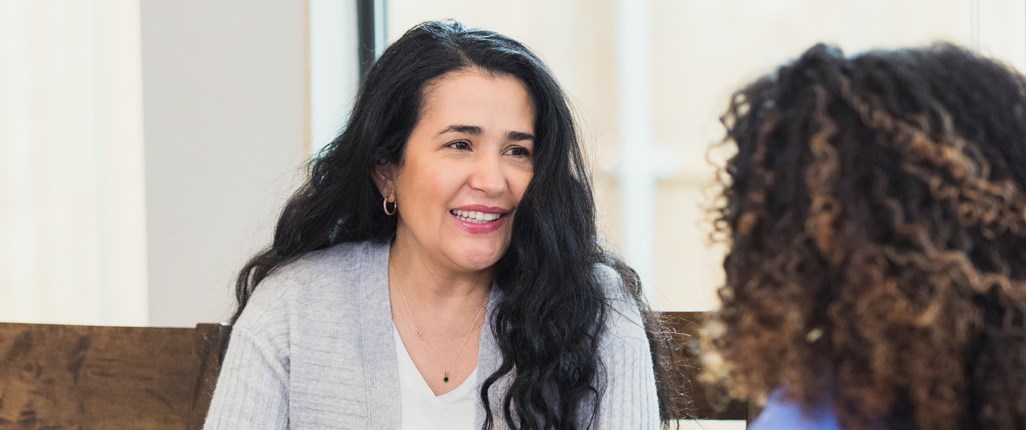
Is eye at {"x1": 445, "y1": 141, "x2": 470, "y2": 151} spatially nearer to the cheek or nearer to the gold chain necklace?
the cheek

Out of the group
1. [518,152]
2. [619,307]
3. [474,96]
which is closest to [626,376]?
[619,307]

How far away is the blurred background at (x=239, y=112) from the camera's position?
2871 millimetres

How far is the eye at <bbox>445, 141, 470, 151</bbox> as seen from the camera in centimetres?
189

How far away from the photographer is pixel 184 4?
9.40ft

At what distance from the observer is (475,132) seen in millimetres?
1869

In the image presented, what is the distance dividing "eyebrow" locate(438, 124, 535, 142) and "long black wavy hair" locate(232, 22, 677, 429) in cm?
4

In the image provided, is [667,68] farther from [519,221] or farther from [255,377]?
[255,377]

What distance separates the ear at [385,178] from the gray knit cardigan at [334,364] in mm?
181

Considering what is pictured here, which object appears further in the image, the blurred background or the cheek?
the blurred background

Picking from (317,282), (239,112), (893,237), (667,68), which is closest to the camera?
(893,237)

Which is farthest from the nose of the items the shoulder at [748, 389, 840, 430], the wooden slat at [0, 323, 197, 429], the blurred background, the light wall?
the light wall

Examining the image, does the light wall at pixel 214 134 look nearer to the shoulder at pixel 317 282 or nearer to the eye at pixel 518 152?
the shoulder at pixel 317 282

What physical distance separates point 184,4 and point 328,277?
1.20 m

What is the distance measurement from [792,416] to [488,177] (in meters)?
0.86
